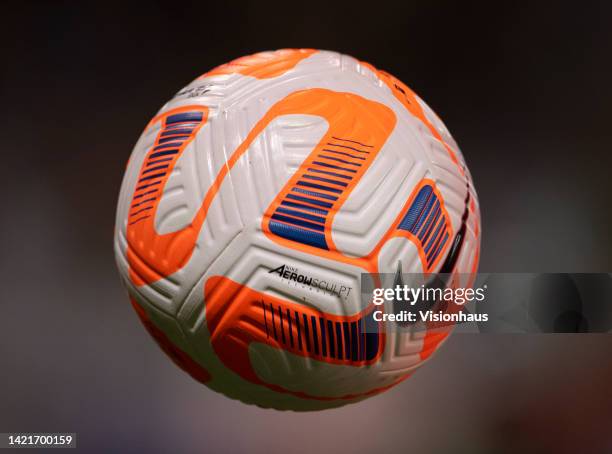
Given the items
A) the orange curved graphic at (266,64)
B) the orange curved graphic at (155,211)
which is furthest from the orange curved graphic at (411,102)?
the orange curved graphic at (155,211)

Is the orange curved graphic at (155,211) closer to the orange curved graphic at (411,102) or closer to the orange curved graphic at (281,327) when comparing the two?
the orange curved graphic at (281,327)

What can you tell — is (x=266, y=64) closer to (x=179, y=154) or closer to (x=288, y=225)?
(x=179, y=154)

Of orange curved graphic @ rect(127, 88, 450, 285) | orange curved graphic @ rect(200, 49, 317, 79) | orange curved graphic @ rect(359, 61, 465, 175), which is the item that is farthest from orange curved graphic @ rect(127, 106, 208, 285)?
orange curved graphic @ rect(359, 61, 465, 175)

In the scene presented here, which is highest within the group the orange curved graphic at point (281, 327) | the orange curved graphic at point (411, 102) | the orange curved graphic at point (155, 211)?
the orange curved graphic at point (411, 102)

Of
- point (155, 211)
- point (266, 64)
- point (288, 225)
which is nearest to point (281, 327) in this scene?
point (288, 225)

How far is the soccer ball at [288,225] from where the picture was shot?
2.73 ft

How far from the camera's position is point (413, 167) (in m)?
0.90

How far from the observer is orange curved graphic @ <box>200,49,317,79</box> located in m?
0.99

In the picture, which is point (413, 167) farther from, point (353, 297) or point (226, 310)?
point (226, 310)

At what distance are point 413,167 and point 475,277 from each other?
257mm

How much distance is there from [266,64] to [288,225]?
0.34 metres

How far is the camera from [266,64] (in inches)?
40.0

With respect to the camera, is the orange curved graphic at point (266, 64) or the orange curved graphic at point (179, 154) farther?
the orange curved graphic at point (266, 64)

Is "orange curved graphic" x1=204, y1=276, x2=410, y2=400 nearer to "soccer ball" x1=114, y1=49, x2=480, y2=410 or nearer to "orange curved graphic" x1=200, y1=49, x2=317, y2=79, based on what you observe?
"soccer ball" x1=114, y1=49, x2=480, y2=410
